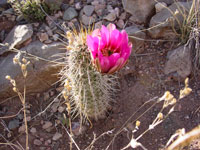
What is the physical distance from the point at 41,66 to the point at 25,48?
21cm

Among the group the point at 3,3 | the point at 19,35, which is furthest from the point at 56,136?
the point at 3,3

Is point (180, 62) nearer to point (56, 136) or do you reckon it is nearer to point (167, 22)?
point (167, 22)

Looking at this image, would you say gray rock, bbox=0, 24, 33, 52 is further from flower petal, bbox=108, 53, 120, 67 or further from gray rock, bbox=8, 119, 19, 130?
flower petal, bbox=108, 53, 120, 67

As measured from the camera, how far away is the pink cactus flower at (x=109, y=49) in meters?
1.18

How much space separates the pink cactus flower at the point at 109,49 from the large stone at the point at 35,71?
0.74 metres

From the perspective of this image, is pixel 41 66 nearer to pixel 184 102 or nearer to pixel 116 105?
pixel 116 105

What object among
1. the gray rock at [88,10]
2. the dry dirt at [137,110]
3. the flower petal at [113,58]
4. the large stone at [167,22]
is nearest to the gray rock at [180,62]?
the dry dirt at [137,110]

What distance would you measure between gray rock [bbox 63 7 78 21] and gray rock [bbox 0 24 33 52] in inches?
12.0

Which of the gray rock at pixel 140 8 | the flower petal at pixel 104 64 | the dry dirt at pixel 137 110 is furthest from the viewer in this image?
the gray rock at pixel 140 8

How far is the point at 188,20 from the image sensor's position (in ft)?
6.20

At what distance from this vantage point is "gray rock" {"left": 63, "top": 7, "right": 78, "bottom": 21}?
2.14 m

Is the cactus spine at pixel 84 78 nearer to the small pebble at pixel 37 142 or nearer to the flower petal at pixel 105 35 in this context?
the flower petal at pixel 105 35

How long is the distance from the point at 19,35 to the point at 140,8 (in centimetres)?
100

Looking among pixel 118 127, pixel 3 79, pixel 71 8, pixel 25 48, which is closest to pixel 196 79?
pixel 118 127
